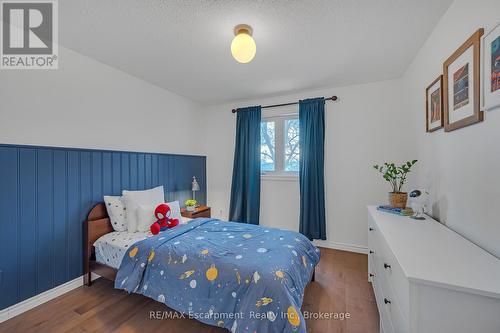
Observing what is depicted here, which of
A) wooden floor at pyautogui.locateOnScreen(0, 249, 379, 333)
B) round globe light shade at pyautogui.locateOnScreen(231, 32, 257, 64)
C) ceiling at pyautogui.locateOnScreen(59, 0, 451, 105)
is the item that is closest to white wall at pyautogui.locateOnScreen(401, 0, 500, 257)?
ceiling at pyautogui.locateOnScreen(59, 0, 451, 105)

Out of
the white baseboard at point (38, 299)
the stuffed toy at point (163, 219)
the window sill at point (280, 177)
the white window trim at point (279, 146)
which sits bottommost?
the white baseboard at point (38, 299)

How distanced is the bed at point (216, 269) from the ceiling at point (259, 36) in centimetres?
176

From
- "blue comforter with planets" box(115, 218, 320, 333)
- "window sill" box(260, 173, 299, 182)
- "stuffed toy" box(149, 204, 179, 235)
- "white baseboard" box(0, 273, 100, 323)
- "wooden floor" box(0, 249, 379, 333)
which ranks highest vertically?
"window sill" box(260, 173, 299, 182)

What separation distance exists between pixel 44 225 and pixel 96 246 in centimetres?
48

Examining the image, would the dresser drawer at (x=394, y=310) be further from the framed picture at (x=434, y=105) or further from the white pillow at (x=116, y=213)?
the white pillow at (x=116, y=213)

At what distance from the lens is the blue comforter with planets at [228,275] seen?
130 cm

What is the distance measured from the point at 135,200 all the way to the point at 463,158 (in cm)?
296

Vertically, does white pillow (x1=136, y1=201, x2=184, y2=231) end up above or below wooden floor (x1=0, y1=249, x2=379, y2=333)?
above

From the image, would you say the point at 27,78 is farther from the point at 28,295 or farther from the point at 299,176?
the point at 299,176

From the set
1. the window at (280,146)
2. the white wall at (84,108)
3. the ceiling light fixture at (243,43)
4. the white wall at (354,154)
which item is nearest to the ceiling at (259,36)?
the ceiling light fixture at (243,43)

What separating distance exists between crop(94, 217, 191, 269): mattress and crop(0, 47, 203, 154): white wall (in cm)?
103

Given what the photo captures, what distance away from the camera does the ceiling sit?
A: 62.6 inches

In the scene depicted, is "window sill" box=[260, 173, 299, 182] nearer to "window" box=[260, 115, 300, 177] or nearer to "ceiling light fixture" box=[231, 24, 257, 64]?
"window" box=[260, 115, 300, 177]

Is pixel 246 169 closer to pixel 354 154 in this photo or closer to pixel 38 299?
pixel 354 154
